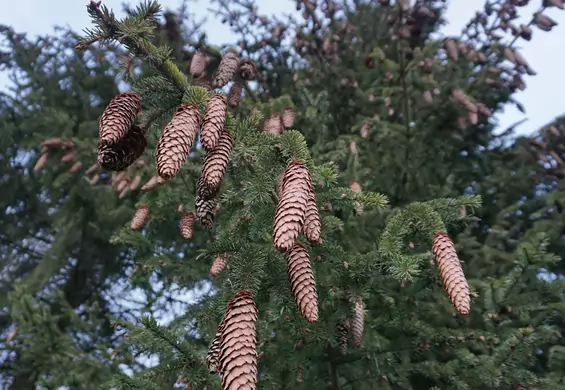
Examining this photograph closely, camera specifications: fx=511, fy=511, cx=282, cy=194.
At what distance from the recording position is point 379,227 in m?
4.21

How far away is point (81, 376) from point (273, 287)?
3.12 meters

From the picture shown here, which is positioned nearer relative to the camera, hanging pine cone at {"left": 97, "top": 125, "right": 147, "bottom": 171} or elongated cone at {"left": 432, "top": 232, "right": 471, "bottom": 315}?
elongated cone at {"left": 432, "top": 232, "right": 471, "bottom": 315}

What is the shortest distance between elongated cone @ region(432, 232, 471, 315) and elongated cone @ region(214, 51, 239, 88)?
1.24m

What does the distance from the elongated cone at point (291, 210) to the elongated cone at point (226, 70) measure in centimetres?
101

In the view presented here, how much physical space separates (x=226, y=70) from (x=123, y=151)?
2.82ft

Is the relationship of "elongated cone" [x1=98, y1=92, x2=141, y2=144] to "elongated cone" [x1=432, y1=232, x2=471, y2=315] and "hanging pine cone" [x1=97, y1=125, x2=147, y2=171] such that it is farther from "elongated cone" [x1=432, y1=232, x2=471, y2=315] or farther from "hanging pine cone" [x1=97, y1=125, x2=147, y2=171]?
"elongated cone" [x1=432, y1=232, x2=471, y2=315]

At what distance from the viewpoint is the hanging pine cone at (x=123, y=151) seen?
5.81ft

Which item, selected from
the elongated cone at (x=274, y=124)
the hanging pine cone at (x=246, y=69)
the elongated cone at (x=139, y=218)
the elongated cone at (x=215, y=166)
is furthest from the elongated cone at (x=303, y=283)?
the elongated cone at (x=139, y=218)

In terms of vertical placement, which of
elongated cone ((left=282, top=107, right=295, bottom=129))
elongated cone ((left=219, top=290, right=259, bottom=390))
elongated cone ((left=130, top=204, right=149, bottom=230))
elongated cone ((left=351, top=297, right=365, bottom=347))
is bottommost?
elongated cone ((left=219, top=290, right=259, bottom=390))

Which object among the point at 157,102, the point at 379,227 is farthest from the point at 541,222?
the point at 157,102

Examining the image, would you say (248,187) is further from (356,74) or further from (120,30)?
(356,74)

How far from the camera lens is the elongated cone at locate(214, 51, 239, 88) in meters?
2.45

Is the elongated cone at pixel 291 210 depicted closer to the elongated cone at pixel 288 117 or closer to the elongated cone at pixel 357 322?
the elongated cone at pixel 357 322

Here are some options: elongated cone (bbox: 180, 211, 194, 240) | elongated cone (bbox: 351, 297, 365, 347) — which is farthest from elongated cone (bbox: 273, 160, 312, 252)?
elongated cone (bbox: 180, 211, 194, 240)
